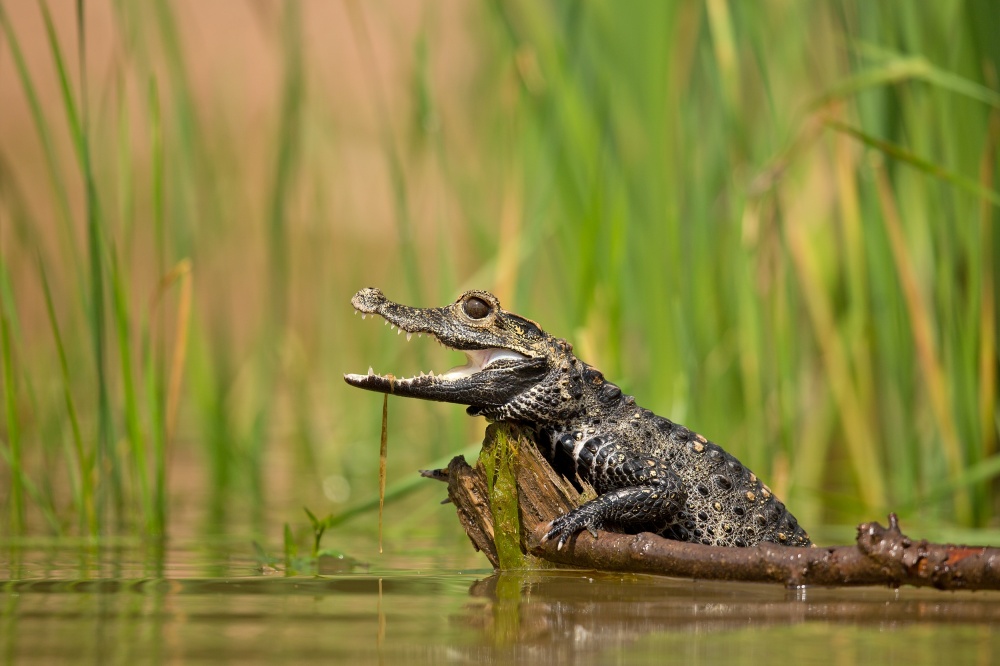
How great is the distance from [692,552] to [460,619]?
79cm

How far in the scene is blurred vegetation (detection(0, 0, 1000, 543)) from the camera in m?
5.25

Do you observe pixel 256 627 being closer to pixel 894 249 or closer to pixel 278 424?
pixel 894 249

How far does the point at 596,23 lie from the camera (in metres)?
6.14

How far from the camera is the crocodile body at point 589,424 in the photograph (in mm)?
4418

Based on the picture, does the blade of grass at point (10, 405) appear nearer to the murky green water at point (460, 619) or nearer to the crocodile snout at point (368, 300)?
the murky green water at point (460, 619)

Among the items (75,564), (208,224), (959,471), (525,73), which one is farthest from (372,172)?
(75,564)

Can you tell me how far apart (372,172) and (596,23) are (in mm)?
5673

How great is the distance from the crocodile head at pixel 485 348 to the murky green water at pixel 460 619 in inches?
26.4

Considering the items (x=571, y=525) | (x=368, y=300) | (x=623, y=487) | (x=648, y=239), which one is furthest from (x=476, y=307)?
(x=648, y=239)

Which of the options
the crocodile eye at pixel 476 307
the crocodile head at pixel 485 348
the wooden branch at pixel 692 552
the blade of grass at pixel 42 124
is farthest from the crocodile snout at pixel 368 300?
the blade of grass at pixel 42 124

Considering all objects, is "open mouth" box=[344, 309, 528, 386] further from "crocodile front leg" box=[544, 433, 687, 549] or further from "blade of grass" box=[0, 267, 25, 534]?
"blade of grass" box=[0, 267, 25, 534]

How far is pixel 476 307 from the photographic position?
14.8ft

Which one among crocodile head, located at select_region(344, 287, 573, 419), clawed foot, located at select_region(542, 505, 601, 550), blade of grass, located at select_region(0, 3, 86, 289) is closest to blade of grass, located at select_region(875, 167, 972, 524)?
crocodile head, located at select_region(344, 287, 573, 419)

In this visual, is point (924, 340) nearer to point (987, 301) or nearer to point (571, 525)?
point (987, 301)
